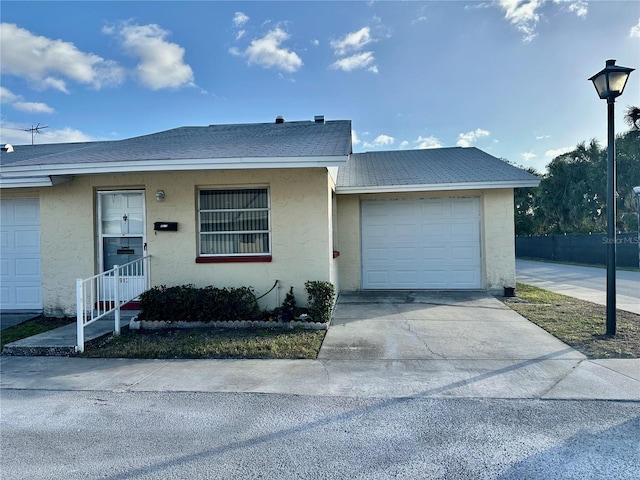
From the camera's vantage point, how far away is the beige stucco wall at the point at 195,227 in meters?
6.93

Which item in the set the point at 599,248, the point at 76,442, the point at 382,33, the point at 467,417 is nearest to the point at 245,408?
the point at 76,442

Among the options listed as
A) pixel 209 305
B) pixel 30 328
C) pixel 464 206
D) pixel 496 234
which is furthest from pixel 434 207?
pixel 30 328

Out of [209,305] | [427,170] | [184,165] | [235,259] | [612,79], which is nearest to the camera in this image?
[612,79]

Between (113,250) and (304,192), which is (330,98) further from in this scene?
(113,250)

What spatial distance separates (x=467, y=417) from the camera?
3.18 meters

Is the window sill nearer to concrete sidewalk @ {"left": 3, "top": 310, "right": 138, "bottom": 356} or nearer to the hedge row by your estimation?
the hedge row

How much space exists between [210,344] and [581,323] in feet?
21.0

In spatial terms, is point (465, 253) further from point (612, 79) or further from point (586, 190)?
point (586, 190)

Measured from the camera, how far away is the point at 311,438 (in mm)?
2896

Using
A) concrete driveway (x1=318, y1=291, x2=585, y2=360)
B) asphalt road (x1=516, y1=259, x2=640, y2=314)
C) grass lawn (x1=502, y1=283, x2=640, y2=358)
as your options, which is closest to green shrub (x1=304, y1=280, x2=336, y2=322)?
concrete driveway (x1=318, y1=291, x2=585, y2=360)

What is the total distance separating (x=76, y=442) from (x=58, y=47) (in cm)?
1079

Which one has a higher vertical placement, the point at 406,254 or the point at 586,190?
the point at 586,190

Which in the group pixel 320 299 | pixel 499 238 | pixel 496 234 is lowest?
pixel 320 299

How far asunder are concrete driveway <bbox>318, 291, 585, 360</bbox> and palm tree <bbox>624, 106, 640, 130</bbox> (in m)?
12.6
